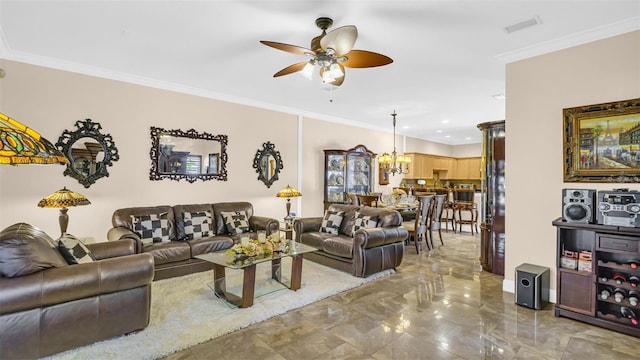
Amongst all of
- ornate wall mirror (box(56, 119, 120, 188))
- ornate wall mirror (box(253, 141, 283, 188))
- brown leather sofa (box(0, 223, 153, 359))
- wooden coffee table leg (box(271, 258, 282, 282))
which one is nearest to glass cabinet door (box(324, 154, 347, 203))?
ornate wall mirror (box(253, 141, 283, 188))

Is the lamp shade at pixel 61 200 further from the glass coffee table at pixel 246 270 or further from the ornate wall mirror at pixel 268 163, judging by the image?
the ornate wall mirror at pixel 268 163

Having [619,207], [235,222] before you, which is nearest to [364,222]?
[235,222]

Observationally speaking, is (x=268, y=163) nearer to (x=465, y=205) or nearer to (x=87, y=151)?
(x=87, y=151)

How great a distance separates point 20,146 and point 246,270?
2.23m

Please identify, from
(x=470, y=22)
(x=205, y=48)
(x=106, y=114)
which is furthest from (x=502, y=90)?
(x=106, y=114)

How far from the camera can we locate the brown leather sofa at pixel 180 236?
3789 millimetres

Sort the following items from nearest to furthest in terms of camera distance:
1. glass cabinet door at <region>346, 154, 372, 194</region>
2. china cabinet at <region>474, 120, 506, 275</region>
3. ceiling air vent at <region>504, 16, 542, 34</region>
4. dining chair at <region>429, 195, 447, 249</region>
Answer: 1. ceiling air vent at <region>504, 16, 542, 34</region>
2. china cabinet at <region>474, 120, 506, 275</region>
3. dining chair at <region>429, 195, 447, 249</region>
4. glass cabinet door at <region>346, 154, 372, 194</region>

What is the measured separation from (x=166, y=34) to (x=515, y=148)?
403cm

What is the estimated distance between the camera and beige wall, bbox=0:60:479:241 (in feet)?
11.9

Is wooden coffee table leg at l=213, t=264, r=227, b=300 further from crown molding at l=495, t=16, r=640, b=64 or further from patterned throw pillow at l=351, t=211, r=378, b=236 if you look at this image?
crown molding at l=495, t=16, r=640, b=64

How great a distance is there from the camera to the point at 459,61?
12.3 feet

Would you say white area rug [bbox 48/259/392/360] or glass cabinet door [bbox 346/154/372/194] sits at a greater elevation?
glass cabinet door [bbox 346/154/372/194]

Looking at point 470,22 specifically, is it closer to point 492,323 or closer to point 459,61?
point 459,61

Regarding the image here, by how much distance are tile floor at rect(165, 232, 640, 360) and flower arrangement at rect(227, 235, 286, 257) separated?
0.71 meters
